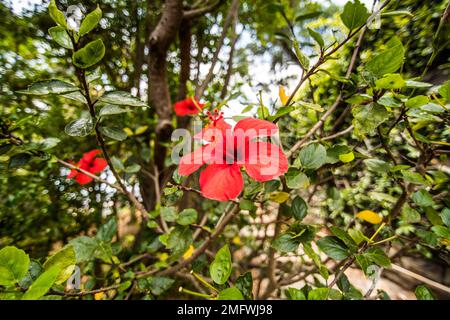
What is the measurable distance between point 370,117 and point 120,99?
611mm

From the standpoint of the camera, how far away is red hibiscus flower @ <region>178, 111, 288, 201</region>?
21.1 inches

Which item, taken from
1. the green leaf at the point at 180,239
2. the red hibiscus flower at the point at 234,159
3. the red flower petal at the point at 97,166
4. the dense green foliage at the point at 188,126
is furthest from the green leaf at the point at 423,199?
the red flower petal at the point at 97,166

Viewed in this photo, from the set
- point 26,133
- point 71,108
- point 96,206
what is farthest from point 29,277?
point 71,108

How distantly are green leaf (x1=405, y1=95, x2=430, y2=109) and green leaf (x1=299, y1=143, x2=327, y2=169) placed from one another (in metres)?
0.22

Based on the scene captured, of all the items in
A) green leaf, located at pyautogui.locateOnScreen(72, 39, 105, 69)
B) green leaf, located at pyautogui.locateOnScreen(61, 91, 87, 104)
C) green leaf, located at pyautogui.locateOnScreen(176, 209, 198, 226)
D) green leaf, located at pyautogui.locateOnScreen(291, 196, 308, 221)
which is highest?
green leaf, located at pyautogui.locateOnScreen(72, 39, 105, 69)

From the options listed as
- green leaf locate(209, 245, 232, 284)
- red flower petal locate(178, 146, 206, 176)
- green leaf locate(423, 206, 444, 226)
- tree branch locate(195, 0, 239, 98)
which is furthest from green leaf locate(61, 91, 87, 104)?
green leaf locate(423, 206, 444, 226)

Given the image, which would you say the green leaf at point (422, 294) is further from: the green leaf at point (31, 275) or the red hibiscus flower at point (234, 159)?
the green leaf at point (31, 275)

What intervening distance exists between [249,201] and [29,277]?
555mm

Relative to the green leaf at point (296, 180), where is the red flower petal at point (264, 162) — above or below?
above

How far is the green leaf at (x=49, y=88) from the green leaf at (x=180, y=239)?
1.69 feet

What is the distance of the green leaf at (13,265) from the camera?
0.44 m

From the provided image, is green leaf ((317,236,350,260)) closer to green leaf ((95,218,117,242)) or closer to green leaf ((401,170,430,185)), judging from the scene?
green leaf ((401,170,430,185))

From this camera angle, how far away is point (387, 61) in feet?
1.76
